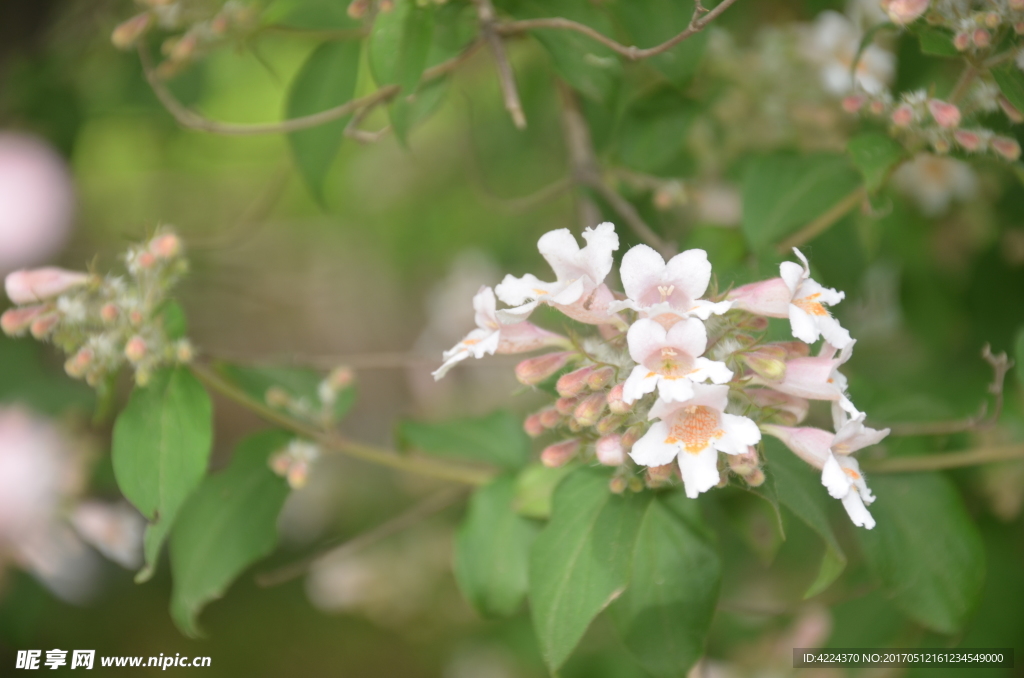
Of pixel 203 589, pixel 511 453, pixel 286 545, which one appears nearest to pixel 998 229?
pixel 511 453

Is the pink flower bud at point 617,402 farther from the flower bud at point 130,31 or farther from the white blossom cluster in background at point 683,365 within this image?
the flower bud at point 130,31

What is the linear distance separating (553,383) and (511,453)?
449mm

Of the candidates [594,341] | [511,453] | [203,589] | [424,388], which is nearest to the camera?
[594,341]

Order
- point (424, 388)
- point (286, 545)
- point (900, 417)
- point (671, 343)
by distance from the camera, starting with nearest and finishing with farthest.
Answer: point (671, 343) < point (900, 417) < point (424, 388) < point (286, 545)

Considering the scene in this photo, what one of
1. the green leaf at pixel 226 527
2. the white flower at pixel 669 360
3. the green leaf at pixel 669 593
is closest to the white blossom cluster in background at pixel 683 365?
the white flower at pixel 669 360

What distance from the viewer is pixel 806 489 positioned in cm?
101

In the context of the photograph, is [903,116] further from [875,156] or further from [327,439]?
[327,439]

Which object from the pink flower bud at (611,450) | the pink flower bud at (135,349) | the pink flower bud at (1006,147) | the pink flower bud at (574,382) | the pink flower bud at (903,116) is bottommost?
the pink flower bud at (135,349)

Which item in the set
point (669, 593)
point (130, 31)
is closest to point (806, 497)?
point (669, 593)

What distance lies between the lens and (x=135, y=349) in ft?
3.47

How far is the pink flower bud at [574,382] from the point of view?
0.92 metres

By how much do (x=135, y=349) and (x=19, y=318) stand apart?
0.55ft

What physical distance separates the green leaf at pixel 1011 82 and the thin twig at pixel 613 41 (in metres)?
0.36

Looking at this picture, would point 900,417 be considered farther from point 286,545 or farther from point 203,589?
point 286,545
